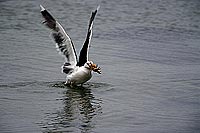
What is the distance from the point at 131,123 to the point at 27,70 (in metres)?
4.27

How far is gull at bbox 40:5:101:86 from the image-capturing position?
12094 mm

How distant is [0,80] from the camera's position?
12234 mm

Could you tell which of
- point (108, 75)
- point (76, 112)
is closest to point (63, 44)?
point (108, 75)

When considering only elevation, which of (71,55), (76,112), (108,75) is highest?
(71,55)

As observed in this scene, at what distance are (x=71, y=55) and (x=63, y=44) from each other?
270 millimetres

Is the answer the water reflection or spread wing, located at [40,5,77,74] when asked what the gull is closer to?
spread wing, located at [40,5,77,74]

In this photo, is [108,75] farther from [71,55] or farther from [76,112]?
[76,112]

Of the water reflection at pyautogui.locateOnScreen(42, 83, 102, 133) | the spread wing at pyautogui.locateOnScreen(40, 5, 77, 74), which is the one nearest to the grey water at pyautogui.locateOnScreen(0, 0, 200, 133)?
the water reflection at pyautogui.locateOnScreen(42, 83, 102, 133)

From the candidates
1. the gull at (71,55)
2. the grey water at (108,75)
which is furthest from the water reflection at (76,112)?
the gull at (71,55)

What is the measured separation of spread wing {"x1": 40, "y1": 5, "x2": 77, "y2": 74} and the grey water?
15.6 inches

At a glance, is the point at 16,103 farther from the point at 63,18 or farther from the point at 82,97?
the point at 63,18

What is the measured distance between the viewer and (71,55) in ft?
41.0

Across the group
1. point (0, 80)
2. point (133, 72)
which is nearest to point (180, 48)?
point (133, 72)

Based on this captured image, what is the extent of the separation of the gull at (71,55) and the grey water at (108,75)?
24cm
